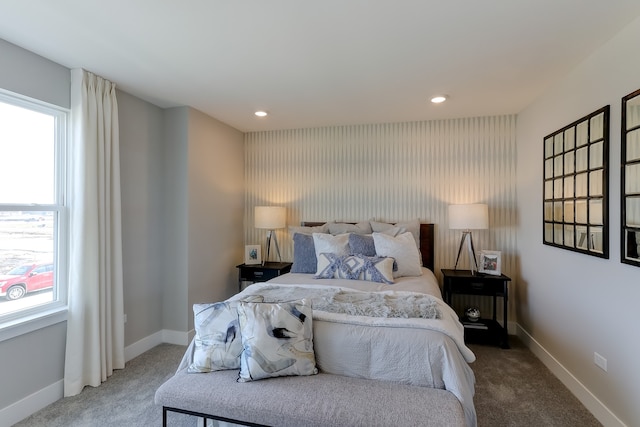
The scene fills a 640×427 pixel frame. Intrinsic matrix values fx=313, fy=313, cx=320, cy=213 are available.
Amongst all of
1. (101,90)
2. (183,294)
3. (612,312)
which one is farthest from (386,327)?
(101,90)

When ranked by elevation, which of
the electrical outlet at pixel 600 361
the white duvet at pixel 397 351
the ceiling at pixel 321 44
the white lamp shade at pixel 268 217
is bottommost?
the electrical outlet at pixel 600 361

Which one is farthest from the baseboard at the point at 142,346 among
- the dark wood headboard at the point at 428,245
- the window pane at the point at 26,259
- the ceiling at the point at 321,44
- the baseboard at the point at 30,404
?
the dark wood headboard at the point at 428,245

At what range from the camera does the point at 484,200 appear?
3674 mm

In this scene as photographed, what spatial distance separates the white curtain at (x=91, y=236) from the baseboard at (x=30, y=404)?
6 centimetres

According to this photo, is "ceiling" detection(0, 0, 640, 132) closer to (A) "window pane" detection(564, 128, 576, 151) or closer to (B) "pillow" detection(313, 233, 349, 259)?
(A) "window pane" detection(564, 128, 576, 151)

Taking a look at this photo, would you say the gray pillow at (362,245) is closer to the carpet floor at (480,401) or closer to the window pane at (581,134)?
the carpet floor at (480,401)

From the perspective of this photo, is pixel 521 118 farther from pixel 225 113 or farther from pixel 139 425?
pixel 139 425

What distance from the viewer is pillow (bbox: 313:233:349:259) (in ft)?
10.8

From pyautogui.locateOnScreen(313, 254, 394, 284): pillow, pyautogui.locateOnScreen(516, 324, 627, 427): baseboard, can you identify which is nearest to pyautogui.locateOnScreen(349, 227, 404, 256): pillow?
pyautogui.locateOnScreen(313, 254, 394, 284): pillow

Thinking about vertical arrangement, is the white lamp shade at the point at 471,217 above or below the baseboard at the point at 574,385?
above

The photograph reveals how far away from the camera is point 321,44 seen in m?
2.09

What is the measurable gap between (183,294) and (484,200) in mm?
3538

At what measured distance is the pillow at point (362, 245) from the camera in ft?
10.7

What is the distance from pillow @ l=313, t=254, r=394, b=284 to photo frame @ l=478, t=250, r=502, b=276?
1.13 m
